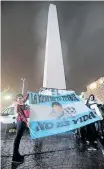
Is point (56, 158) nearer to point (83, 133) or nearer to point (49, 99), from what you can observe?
point (49, 99)

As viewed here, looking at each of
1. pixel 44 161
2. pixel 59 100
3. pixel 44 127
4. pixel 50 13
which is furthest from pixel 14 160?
pixel 50 13

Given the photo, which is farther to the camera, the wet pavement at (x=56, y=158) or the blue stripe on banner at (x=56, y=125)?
the blue stripe on banner at (x=56, y=125)

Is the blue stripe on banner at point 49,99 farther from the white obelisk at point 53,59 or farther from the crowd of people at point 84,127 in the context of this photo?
the white obelisk at point 53,59

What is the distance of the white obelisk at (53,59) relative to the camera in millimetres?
21281

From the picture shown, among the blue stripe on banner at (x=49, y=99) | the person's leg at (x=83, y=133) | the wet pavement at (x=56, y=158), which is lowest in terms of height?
the wet pavement at (x=56, y=158)

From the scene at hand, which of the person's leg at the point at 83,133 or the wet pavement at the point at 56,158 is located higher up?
the person's leg at the point at 83,133

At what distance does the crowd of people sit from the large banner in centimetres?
26

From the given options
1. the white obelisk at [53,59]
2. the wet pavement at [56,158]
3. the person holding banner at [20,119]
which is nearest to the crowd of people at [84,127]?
the person holding banner at [20,119]

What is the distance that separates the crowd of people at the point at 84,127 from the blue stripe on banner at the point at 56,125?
12.1 inches

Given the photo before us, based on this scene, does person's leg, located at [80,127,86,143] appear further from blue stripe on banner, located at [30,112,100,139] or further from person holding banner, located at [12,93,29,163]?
person holding banner, located at [12,93,29,163]

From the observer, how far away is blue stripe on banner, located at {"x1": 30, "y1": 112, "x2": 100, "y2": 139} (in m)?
5.41

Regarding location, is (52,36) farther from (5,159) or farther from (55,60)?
(5,159)

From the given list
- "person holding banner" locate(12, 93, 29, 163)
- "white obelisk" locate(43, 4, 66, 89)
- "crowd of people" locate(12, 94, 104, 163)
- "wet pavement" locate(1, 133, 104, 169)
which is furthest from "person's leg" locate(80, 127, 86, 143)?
"white obelisk" locate(43, 4, 66, 89)

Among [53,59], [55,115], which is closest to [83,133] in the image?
[55,115]
